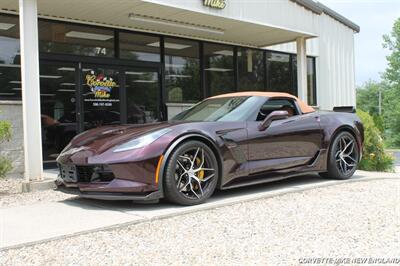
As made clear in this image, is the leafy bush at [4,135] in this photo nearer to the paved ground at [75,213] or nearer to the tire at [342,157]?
the paved ground at [75,213]

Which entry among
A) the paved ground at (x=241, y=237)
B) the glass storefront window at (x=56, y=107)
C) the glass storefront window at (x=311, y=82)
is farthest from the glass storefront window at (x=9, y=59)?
the glass storefront window at (x=311, y=82)

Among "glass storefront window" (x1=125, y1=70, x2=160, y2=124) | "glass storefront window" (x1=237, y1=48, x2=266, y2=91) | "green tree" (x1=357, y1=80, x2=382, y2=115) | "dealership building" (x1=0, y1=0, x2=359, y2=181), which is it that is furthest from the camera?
"green tree" (x1=357, y1=80, x2=382, y2=115)

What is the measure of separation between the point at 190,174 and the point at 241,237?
1311 mm

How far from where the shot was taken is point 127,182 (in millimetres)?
4719

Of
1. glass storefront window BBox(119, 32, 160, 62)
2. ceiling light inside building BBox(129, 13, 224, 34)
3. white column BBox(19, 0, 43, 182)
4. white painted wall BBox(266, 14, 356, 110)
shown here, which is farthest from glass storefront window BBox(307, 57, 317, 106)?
white column BBox(19, 0, 43, 182)

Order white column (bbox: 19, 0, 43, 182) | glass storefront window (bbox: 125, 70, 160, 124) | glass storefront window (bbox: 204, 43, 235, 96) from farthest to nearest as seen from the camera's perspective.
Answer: glass storefront window (bbox: 204, 43, 235, 96), glass storefront window (bbox: 125, 70, 160, 124), white column (bbox: 19, 0, 43, 182)

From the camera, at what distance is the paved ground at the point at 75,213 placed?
412 centimetres

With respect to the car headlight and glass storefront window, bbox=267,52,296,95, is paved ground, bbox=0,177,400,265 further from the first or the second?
glass storefront window, bbox=267,52,296,95

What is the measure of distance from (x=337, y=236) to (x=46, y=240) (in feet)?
8.00

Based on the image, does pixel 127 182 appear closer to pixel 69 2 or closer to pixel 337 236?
pixel 337 236

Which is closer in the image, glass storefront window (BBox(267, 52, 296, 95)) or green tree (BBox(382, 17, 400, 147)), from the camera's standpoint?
glass storefront window (BBox(267, 52, 296, 95))

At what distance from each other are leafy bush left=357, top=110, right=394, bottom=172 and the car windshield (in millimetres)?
4315

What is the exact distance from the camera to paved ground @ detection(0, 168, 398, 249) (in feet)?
13.5

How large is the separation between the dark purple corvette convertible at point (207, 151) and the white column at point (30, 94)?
1228mm
